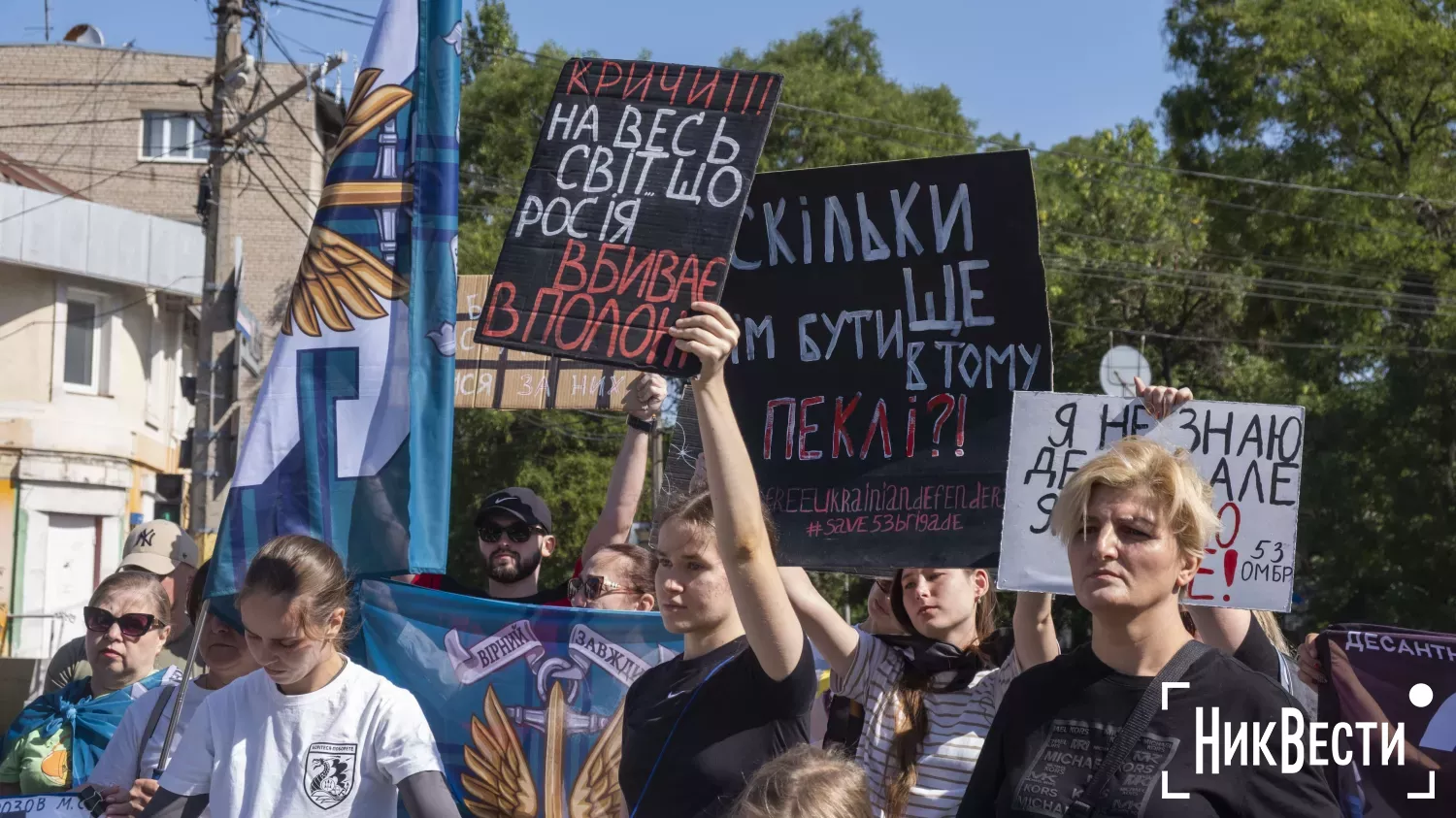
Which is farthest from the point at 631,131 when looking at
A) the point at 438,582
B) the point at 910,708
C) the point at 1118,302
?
the point at 1118,302

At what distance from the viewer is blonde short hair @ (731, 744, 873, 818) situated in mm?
2859

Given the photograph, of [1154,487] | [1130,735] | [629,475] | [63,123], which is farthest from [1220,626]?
[63,123]

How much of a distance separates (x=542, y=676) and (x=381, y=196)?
5.57 ft

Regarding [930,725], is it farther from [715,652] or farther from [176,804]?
[176,804]

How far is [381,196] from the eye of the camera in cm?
522

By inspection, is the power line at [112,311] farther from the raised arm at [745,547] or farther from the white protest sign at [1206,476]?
the raised arm at [745,547]

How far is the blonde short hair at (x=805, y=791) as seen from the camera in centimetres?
286

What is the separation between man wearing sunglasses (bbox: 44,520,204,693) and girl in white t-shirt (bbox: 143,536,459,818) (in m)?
1.74

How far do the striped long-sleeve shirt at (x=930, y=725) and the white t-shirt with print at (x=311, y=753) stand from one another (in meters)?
1.12

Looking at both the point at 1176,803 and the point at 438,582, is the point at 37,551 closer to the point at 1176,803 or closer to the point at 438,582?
the point at 438,582

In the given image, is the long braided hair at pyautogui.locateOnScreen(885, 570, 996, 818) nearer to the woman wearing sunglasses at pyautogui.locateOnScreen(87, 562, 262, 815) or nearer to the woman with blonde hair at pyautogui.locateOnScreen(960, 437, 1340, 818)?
the woman with blonde hair at pyautogui.locateOnScreen(960, 437, 1340, 818)

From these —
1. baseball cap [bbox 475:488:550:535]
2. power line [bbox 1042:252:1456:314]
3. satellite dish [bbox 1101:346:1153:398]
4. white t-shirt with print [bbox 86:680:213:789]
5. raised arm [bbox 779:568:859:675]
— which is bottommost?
white t-shirt with print [bbox 86:680:213:789]

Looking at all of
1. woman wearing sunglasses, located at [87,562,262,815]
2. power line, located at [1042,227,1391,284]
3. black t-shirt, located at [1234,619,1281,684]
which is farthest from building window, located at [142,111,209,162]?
black t-shirt, located at [1234,619,1281,684]

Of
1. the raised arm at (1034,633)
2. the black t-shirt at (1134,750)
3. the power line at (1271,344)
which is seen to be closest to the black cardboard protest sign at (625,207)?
the raised arm at (1034,633)
